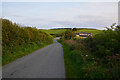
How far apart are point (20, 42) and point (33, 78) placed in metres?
10.00

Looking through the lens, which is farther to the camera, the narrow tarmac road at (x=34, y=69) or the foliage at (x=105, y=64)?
the narrow tarmac road at (x=34, y=69)

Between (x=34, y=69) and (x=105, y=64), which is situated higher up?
(x=105, y=64)

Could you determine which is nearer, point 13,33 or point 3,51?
point 3,51

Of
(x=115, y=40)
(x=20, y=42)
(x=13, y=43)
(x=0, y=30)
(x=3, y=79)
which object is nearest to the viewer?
(x=3, y=79)

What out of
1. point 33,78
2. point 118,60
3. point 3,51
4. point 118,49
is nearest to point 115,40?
point 118,49

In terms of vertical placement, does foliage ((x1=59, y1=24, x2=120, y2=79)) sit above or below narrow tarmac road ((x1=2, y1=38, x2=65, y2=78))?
above

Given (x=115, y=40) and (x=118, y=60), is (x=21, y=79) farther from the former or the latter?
(x=115, y=40)

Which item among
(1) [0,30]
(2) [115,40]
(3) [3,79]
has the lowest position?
(3) [3,79]

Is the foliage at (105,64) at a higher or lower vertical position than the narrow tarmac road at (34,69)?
higher

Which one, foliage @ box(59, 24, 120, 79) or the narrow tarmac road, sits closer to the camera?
foliage @ box(59, 24, 120, 79)

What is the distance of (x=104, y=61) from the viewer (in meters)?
7.37

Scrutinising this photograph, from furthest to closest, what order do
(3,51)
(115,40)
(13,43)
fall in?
(13,43) → (3,51) → (115,40)

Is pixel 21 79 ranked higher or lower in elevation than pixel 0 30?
lower

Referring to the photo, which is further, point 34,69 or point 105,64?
point 34,69
